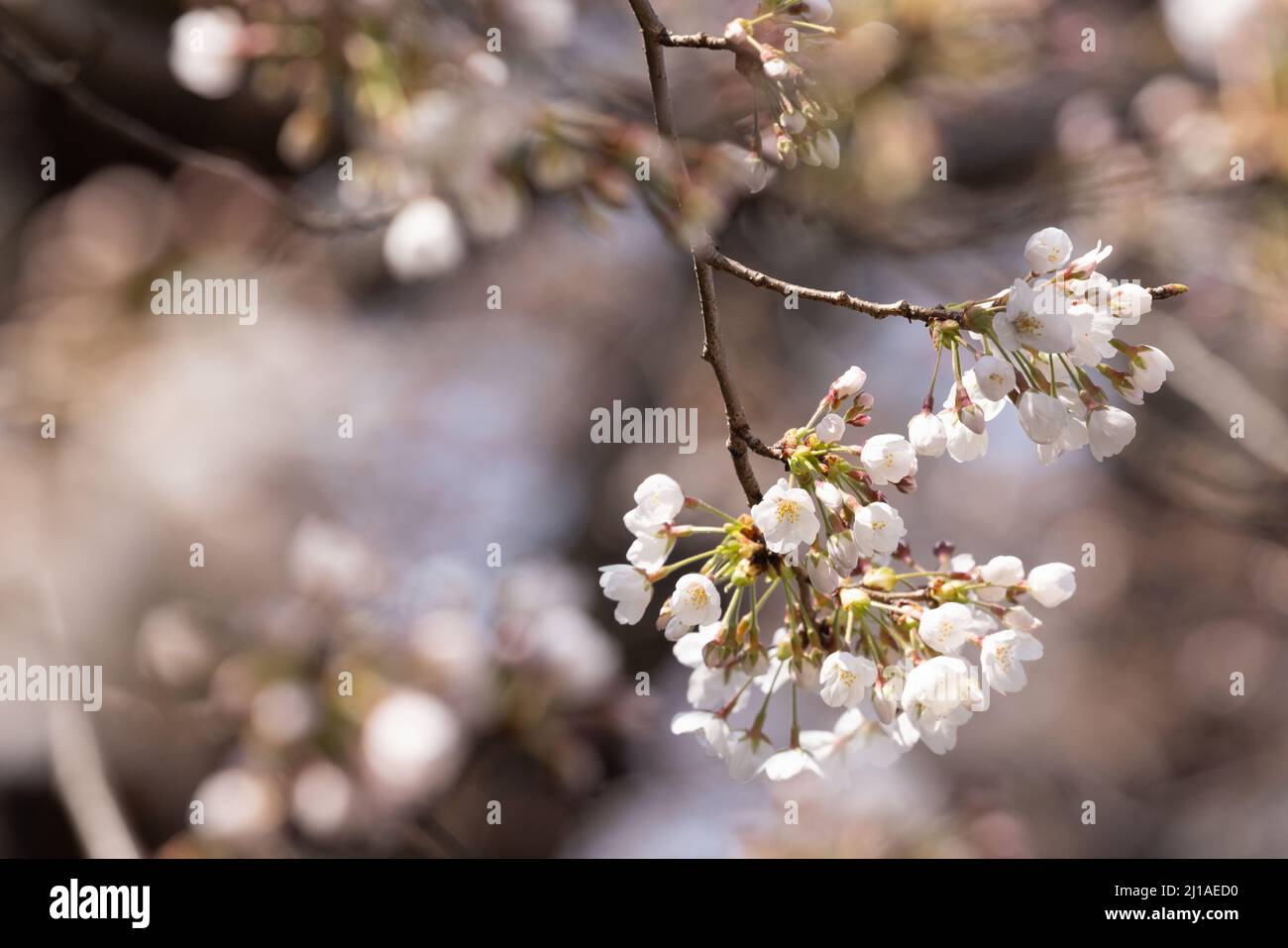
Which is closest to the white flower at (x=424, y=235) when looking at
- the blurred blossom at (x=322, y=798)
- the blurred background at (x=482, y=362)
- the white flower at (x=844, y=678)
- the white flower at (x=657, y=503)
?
the blurred background at (x=482, y=362)

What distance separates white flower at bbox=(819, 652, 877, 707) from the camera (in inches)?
19.5

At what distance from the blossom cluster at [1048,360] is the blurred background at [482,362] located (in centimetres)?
22

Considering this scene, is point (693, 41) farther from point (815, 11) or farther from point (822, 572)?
point (822, 572)

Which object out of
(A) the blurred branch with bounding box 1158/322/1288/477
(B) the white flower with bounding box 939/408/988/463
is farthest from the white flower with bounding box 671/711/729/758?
(A) the blurred branch with bounding box 1158/322/1288/477

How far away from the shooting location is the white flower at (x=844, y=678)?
494mm

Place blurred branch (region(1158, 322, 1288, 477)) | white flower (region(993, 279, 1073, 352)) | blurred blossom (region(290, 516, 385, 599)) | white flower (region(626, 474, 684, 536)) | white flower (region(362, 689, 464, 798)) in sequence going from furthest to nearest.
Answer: blurred branch (region(1158, 322, 1288, 477)), blurred blossom (region(290, 516, 385, 599)), white flower (region(362, 689, 464, 798)), white flower (region(626, 474, 684, 536)), white flower (region(993, 279, 1073, 352))

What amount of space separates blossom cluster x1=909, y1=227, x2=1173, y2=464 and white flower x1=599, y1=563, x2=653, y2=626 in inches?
6.3

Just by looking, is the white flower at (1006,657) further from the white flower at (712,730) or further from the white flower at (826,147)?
the white flower at (826,147)

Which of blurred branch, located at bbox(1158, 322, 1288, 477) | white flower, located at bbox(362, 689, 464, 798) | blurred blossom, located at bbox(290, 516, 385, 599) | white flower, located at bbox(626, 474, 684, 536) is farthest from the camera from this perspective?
blurred branch, located at bbox(1158, 322, 1288, 477)

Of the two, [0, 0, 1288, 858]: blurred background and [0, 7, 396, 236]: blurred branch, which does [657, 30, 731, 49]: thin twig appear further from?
[0, 7, 396, 236]: blurred branch

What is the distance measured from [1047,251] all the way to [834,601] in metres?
0.20

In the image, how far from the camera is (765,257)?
5.21ft

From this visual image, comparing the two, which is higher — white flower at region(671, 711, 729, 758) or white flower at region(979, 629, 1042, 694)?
white flower at region(979, 629, 1042, 694)
